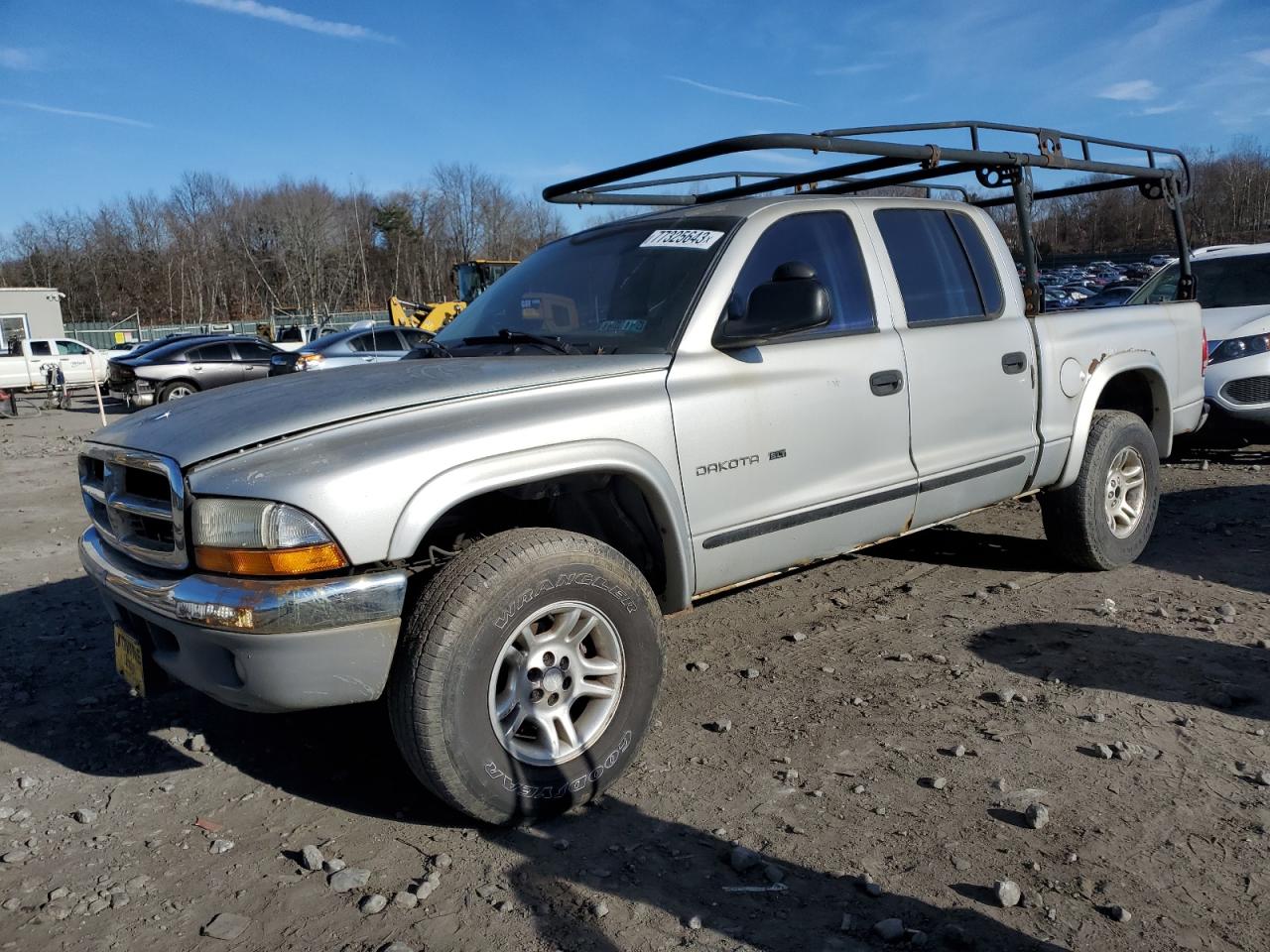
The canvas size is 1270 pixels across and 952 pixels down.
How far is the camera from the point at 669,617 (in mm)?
4836

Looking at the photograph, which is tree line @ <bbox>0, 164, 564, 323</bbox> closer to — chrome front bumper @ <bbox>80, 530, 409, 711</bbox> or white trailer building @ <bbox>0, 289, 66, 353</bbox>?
white trailer building @ <bbox>0, 289, 66, 353</bbox>

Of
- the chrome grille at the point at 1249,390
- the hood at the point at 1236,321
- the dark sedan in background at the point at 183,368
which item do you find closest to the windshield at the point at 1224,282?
the hood at the point at 1236,321

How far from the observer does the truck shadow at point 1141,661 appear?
142 inches

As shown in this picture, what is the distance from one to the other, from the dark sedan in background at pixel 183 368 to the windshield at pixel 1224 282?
15547mm

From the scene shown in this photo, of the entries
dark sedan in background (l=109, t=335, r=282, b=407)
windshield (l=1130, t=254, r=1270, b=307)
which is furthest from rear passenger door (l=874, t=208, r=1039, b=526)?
dark sedan in background (l=109, t=335, r=282, b=407)

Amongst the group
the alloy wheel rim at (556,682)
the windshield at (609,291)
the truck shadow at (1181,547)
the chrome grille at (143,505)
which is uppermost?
the windshield at (609,291)

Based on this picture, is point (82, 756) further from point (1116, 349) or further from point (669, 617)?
point (1116, 349)

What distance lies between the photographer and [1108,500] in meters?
5.17

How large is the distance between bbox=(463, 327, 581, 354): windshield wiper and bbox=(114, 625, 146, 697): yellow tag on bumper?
5.39 feet

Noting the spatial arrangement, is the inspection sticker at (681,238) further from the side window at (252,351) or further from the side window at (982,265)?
the side window at (252,351)

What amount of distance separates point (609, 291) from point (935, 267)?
159 cm

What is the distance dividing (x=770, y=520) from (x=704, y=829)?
114cm

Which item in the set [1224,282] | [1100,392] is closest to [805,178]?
[1100,392]

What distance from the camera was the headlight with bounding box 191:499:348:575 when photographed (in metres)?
2.50
